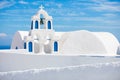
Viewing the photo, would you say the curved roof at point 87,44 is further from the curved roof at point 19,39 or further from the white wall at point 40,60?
the white wall at point 40,60

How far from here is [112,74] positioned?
8.59 meters

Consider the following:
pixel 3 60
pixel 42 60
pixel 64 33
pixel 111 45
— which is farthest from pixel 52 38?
pixel 42 60

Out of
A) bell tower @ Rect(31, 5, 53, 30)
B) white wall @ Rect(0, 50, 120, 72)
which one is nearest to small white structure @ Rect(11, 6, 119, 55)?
bell tower @ Rect(31, 5, 53, 30)

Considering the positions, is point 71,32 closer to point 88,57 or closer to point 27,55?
point 27,55

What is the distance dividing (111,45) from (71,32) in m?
4.03

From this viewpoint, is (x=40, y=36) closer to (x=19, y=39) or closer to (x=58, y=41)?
(x=58, y=41)

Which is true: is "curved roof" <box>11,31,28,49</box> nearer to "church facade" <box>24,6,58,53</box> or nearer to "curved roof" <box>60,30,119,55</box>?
"church facade" <box>24,6,58,53</box>

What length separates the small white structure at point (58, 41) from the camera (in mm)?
21531

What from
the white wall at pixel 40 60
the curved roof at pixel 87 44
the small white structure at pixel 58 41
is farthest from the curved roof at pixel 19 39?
the white wall at pixel 40 60

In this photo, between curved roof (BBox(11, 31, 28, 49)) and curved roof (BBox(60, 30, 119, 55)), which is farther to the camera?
curved roof (BBox(11, 31, 28, 49))

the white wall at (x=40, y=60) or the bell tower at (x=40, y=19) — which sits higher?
the bell tower at (x=40, y=19)

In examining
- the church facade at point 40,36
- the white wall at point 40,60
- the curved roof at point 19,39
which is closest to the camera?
the white wall at point 40,60

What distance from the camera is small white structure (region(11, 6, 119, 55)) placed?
2153 centimetres

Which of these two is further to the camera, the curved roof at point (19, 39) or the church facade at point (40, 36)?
the curved roof at point (19, 39)
